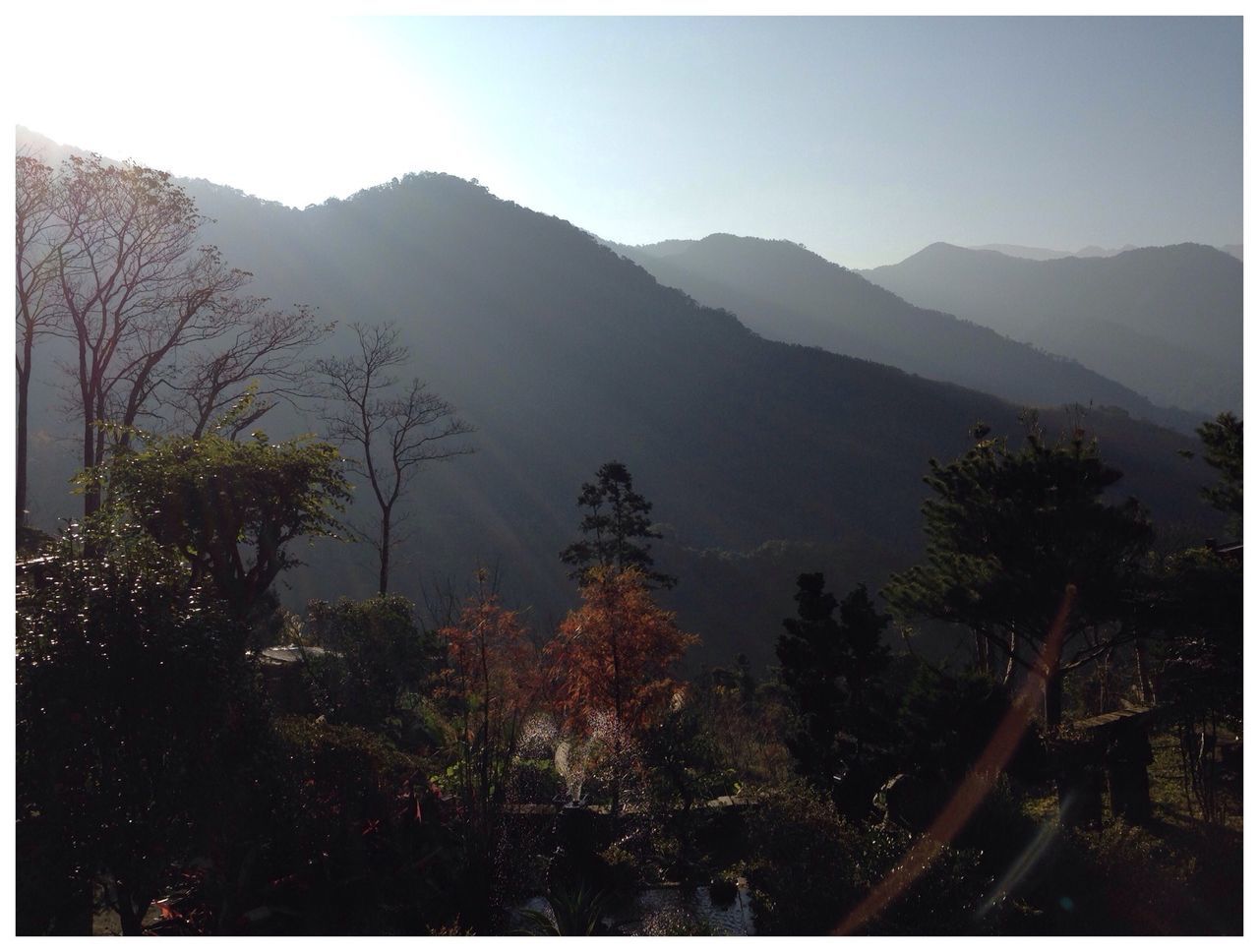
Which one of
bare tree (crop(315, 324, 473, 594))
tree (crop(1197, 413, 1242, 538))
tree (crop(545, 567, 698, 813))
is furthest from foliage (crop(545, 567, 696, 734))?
bare tree (crop(315, 324, 473, 594))

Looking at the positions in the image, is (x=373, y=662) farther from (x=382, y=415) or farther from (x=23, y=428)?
(x=382, y=415)

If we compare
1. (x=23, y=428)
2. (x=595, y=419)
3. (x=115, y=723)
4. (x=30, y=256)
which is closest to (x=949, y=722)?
(x=115, y=723)

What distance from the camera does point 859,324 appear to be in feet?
259

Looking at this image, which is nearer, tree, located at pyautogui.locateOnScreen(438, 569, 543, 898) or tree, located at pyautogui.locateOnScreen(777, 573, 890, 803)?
tree, located at pyautogui.locateOnScreen(438, 569, 543, 898)

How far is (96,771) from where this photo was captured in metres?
5.91

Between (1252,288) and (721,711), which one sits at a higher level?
(1252,288)

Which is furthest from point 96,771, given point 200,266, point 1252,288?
point 200,266

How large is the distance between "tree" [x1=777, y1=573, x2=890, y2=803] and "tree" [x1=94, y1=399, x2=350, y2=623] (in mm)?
6739

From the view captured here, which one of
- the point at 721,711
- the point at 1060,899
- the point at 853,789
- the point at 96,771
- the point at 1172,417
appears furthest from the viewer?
the point at 1172,417

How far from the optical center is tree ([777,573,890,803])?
11250mm

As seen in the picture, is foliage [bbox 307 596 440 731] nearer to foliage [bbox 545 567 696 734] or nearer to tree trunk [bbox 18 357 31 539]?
foliage [bbox 545 567 696 734]

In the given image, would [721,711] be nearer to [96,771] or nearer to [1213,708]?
[1213,708]

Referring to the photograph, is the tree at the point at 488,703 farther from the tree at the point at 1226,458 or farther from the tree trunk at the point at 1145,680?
the tree at the point at 1226,458

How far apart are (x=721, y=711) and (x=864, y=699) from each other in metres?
8.97
